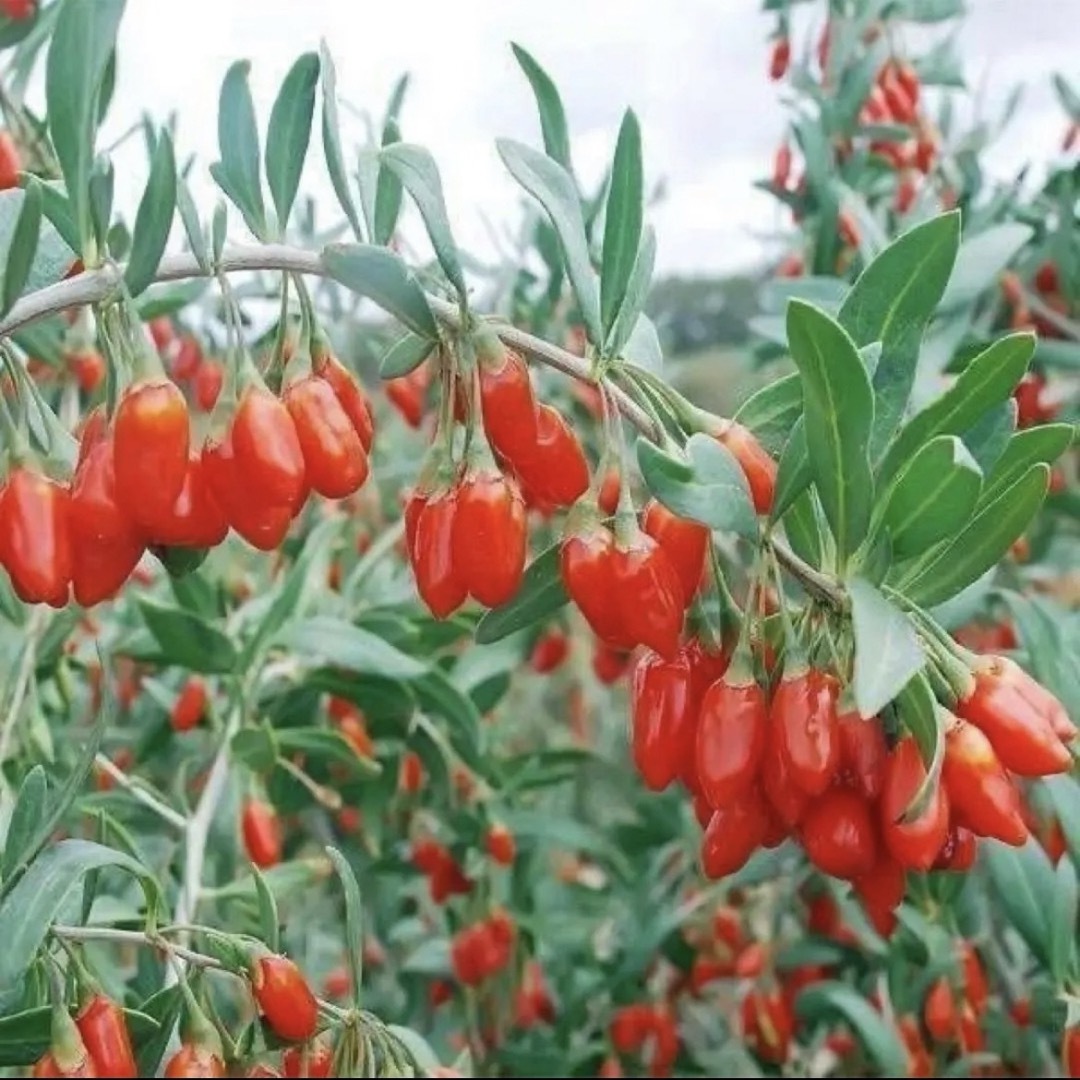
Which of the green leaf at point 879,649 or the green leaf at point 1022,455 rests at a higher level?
the green leaf at point 1022,455

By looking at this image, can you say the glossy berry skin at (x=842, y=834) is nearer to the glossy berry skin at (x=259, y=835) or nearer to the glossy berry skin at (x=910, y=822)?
the glossy berry skin at (x=910, y=822)

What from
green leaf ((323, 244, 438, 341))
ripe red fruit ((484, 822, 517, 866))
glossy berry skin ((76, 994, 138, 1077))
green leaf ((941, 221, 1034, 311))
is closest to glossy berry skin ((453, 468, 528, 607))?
green leaf ((323, 244, 438, 341))

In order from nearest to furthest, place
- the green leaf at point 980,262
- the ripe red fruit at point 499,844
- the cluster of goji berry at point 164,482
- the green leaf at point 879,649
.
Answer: the green leaf at point 879,649
the cluster of goji berry at point 164,482
the green leaf at point 980,262
the ripe red fruit at point 499,844

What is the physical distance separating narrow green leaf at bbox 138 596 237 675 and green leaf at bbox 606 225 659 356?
817 millimetres

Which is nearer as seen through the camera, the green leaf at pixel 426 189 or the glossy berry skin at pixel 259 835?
the green leaf at pixel 426 189

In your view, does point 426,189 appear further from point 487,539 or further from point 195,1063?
point 195,1063

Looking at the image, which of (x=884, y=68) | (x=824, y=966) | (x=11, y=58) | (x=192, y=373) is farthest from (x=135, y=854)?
(x=884, y=68)

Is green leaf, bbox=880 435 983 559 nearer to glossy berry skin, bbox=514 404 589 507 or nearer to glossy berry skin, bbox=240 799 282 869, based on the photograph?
glossy berry skin, bbox=514 404 589 507

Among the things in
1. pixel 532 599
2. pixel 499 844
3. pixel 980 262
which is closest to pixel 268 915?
pixel 532 599

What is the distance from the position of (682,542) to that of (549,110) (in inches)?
10.6

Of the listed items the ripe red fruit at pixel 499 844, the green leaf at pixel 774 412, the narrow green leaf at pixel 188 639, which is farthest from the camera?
the ripe red fruit at pixel 499 844

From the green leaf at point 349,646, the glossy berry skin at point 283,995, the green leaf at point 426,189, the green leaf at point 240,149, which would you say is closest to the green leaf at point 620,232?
the green leaf at point 426,189

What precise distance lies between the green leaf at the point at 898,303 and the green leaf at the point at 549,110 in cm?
20

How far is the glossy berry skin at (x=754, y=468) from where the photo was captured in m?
0.96
